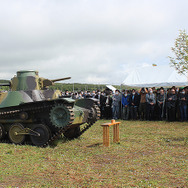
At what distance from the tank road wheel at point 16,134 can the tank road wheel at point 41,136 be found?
486 mm

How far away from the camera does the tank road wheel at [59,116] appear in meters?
9.06

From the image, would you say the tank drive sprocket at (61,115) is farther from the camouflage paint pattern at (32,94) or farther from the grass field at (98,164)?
the grass field at (98,164)

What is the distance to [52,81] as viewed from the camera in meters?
12.1

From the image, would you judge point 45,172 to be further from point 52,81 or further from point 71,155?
point 52,81

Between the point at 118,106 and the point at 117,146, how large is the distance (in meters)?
9.57

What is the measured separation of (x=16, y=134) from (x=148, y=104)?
9.64m

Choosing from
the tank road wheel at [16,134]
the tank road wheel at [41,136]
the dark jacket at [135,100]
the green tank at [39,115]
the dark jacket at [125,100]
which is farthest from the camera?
the dark jacket at [125,100]

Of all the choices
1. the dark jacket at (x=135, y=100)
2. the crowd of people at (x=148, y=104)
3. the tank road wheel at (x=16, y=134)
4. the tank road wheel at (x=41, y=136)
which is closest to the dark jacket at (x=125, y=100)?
the crowd of people at (x=148, y=104)

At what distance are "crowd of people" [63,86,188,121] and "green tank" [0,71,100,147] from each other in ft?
23.3

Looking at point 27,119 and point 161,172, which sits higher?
point 27,119

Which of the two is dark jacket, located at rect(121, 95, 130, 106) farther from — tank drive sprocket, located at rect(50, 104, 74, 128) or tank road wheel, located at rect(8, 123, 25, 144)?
tank road wheel, located at rect(8, 123, 25, 144)

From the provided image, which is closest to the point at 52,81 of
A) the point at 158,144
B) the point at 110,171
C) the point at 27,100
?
the point at 27,100

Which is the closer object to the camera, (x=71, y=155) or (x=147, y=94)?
(x=71, y=155)

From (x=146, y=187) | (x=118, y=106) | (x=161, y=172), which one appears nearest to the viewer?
(x=146, y=187)
